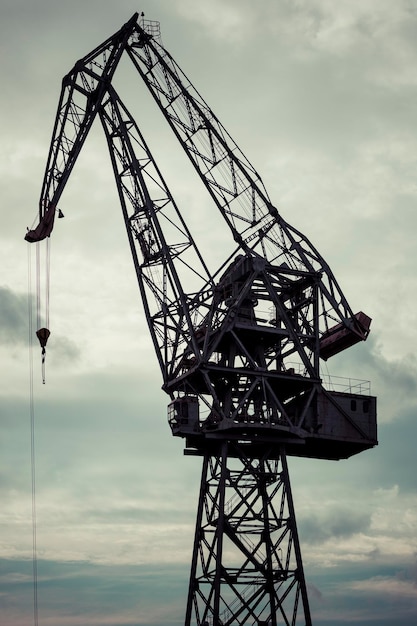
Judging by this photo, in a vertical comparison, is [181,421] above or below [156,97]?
below

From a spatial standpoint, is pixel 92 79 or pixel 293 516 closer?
pixel 293 516

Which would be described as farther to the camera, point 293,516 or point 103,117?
point 103,117

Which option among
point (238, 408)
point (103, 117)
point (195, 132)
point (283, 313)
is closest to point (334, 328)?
point (283, 313)

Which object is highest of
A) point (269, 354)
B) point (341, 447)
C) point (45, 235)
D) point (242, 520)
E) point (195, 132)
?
point (195, 132)

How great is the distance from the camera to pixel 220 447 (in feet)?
260

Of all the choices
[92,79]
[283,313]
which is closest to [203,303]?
[283,313]

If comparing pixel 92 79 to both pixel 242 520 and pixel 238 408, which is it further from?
pixel 242 520

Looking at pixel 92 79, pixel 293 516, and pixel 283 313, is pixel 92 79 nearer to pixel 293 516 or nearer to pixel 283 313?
pixel 283 313

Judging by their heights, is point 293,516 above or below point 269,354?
below

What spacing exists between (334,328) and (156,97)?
19.8 m

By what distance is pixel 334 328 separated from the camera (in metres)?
82.6

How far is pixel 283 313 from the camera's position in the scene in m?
79.8

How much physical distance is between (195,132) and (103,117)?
669cm

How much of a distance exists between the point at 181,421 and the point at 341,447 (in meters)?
11.5
